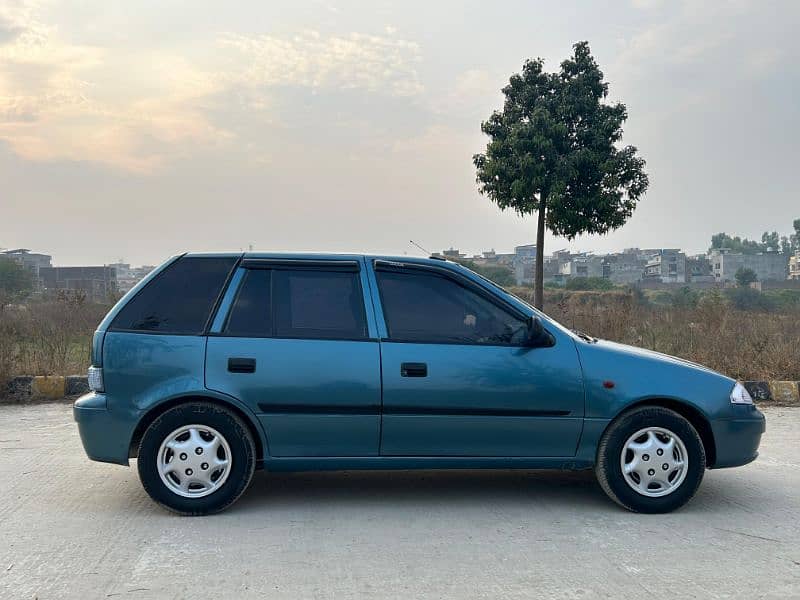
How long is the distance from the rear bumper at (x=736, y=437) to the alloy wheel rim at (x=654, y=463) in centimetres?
29

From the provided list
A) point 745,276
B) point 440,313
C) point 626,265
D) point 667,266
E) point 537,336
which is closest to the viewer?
point 537,336

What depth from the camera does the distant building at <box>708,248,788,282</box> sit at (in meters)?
27.8

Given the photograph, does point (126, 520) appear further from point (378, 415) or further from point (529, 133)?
point (529, 133)

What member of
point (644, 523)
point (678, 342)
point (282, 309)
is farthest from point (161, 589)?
point (678, 342)

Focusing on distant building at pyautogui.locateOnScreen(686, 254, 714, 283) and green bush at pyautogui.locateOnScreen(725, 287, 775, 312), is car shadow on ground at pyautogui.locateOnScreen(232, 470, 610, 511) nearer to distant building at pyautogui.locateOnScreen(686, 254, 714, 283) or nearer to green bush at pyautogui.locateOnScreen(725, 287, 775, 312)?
green bush at pyautogui.locateOnScreen(725, 287, 775, 312)

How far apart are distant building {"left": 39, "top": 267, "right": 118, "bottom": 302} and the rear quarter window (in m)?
9.79

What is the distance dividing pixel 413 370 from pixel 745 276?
25466 millimetres

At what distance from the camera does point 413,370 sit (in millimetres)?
4539

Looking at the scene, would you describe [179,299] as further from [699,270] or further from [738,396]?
[699,270]

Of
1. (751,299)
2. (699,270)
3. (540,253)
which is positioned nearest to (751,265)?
(699,270)

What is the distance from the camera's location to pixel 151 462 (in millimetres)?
4473

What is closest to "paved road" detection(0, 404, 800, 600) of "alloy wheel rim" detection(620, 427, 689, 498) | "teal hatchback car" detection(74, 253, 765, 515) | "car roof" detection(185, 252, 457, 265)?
"alloy wheel rim" detection(620, 427, 689, 498)

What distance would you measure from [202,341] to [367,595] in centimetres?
200

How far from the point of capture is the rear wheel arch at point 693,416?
184 inches
